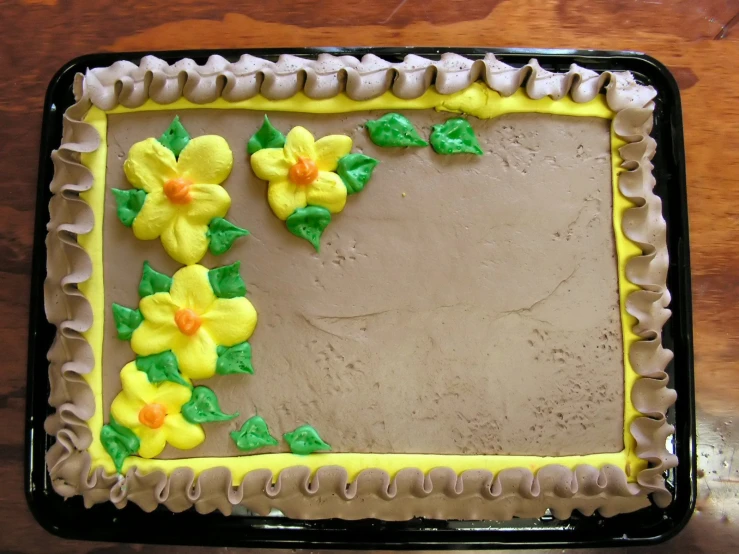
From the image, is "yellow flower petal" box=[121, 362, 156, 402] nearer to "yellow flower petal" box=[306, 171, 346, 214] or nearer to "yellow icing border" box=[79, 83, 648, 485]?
"yellow icing border" box=[79, 83, 648, 485]

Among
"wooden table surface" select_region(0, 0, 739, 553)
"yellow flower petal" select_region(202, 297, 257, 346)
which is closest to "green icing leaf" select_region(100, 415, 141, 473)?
"yellow flower petal" select_region(202, 297, 257, 346)

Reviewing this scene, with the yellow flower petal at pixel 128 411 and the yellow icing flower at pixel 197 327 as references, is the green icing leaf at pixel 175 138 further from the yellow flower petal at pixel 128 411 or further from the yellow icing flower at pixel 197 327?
the yellow flower petal at pixel 128 411

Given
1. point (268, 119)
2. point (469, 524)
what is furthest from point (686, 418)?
point (268, 119)

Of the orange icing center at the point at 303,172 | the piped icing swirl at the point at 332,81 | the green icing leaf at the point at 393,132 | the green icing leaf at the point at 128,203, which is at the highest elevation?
the piped icing swirl at the point at 332,81

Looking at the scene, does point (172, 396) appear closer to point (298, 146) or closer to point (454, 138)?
point (298, 146)

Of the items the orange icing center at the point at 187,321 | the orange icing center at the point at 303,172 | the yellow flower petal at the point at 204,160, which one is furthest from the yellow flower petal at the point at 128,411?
the orange icing center at the point at 303,172

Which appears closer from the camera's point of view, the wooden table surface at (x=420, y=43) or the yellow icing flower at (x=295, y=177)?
the yellow icing flower at (x=295, y=177)

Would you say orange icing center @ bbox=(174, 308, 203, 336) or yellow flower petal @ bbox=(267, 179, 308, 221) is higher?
yellow flower petal @ bbox=(267, 179, 308, 221)
